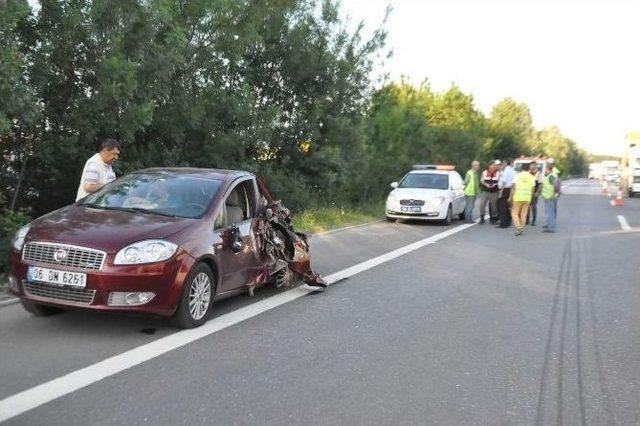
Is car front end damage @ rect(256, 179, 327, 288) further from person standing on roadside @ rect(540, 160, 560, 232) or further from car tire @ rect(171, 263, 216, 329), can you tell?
person standing on roadside @ rect(540, 160, 560, 232)

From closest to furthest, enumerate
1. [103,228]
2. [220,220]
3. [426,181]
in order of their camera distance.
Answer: [103,228]
[220,220]
[426,181]

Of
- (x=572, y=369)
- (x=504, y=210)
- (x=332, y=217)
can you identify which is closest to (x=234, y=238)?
(x=572, y=369)

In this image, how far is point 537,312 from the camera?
23.9ft

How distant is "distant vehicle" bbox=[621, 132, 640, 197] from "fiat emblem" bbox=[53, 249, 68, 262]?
36.9 meters

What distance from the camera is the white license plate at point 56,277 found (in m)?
5.43

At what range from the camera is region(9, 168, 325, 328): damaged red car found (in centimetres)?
547

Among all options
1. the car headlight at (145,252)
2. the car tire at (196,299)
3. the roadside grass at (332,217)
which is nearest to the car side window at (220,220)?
the car tire at (196,299)

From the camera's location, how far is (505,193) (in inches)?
694

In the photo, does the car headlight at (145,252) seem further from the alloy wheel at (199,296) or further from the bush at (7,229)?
the bush at (7,229)

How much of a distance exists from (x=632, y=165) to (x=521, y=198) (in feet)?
83.1

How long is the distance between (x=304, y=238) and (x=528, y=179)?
367 inches

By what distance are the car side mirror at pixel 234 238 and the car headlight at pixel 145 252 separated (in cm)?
89

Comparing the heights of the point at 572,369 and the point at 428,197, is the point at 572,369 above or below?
below

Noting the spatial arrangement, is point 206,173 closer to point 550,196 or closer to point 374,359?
point 374,359
